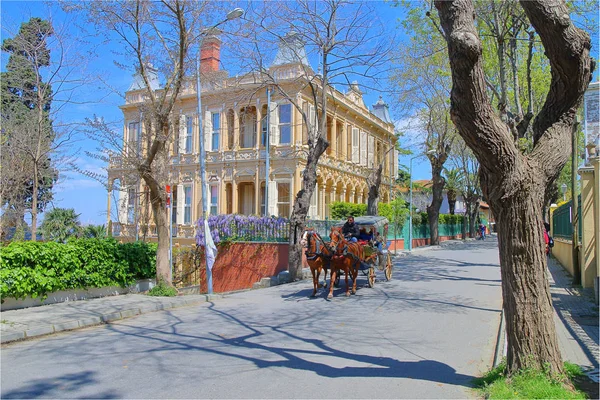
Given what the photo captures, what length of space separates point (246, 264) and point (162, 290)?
5401 mm

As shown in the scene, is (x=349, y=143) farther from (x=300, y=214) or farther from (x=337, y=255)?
(x=337, y=255)

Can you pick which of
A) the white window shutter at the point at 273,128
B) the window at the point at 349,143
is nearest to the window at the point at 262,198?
the white window shutter at the point at 273,128

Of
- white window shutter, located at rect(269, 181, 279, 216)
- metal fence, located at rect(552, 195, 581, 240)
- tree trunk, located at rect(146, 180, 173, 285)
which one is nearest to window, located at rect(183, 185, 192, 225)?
white window shutter, located at rect(269, 181, 279, 216)

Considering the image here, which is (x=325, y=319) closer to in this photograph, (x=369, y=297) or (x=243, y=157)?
(x=369, y=297)

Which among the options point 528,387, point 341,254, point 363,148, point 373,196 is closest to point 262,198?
point 373,196

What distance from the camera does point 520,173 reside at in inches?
217

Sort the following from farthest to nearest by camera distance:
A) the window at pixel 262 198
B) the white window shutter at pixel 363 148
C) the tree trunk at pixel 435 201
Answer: the white window shutter at pixel 363 148
the tree trunk at pixel 435 201
the window at pixel 262 198

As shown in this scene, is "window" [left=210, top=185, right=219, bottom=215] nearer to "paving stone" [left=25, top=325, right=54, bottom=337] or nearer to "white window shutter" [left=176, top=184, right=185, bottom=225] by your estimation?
"white window shutter" [left=176, top=184, right=185, bottom=225]

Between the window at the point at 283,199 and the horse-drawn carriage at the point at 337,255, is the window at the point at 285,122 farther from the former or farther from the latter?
the horse-drawn carriage at the point at 337,255

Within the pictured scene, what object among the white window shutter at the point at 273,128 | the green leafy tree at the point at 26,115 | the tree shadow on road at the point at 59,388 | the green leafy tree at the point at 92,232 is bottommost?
the tree shadow on road at the point at 59,388

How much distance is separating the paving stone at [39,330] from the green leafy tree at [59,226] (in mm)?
12163

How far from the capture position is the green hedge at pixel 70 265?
10977 millimetres

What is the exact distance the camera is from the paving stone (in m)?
9.29

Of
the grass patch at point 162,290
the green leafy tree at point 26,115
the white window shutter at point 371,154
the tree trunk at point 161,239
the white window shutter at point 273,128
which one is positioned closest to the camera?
the grass patch at point 162,290
